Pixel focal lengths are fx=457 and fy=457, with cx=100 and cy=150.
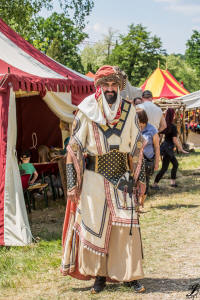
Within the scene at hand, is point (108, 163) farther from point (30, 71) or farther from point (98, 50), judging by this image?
point (98, 50)

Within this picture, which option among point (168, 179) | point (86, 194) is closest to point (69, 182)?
point (86, 194)

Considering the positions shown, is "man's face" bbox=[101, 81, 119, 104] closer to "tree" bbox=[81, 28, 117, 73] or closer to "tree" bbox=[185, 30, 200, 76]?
"tree" bbox=[185, 30, 200, 76]

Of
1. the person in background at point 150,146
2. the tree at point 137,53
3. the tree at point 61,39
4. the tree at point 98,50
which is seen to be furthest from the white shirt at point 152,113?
the tree at point 98,50

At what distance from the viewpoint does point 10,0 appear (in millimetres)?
14305

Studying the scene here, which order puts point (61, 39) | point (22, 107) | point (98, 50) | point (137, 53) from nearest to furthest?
point (22, 107), point (137, 53), point (61, 39), point (98, 50)

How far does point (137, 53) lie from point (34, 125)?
2882cm

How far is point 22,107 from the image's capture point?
388 inches

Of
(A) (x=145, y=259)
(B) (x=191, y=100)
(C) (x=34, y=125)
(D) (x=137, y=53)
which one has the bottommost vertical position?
(A) (x=145, y=259)

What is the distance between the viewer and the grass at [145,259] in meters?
3.90

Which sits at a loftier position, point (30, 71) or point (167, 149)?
point (30, 71)

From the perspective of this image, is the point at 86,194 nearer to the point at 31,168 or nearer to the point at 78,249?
the point at 78,249

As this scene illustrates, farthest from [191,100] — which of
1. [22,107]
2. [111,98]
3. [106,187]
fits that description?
[106,187]

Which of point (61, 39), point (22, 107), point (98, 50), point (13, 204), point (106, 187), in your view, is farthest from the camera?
point (98, 50)

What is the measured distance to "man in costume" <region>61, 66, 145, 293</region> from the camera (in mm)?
3643
